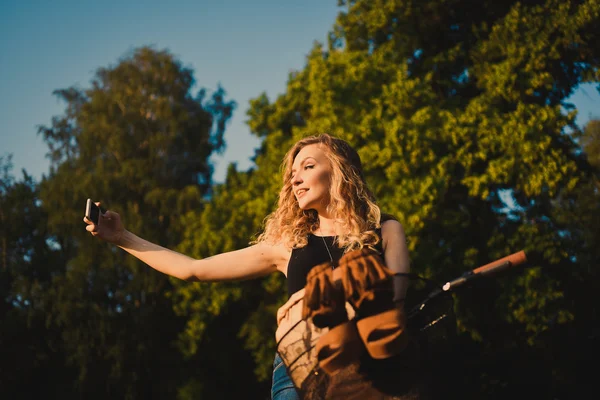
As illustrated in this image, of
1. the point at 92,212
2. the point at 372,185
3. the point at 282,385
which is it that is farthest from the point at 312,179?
the point at 372,185

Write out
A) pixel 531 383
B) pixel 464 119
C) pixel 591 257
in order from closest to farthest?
pixel 464 119 < pixel 531 383 < pixel 591 257

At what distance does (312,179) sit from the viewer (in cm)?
340

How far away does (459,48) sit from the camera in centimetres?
1806

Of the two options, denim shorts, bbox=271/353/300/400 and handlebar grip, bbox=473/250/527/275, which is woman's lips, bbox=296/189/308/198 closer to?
denim shorts, bbox=271/353/300/400

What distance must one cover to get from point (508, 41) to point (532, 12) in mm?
968

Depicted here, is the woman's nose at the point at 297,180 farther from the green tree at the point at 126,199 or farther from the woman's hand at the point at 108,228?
the green tree at the point at 126,199

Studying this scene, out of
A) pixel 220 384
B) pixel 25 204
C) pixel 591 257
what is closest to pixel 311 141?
pixel 591 257

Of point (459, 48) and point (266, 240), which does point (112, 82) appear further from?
point (266, 240)

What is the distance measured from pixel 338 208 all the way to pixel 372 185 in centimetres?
1256

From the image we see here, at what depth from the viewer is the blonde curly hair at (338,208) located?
317cm

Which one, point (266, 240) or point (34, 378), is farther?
point (34, 378)

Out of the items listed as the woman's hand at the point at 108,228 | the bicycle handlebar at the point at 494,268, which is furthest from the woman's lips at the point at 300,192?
the bicycle handlebar at the point at 494,268

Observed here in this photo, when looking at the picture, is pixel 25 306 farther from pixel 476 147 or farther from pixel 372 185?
pixel 476 147

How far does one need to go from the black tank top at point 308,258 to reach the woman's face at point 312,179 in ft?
0.75
